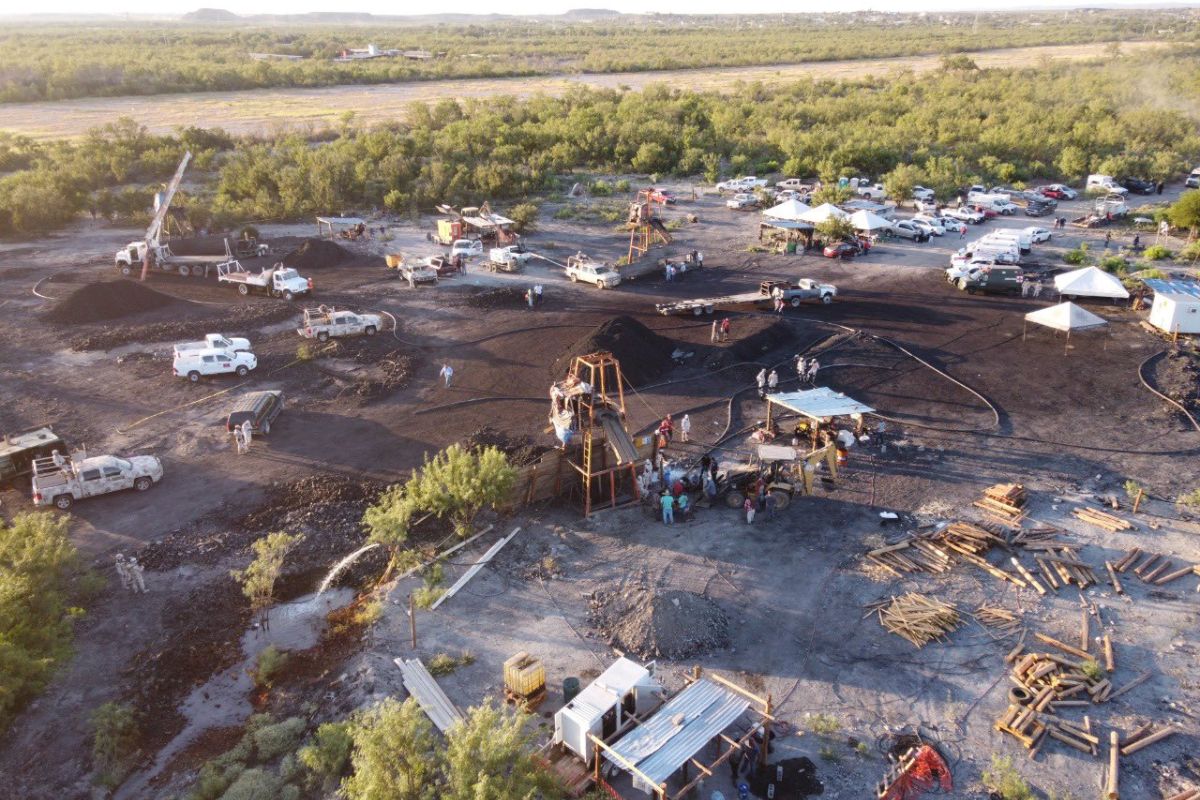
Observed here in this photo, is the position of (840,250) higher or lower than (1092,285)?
lower

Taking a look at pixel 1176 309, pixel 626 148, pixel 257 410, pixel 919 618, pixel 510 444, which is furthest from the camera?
pixel 626 148

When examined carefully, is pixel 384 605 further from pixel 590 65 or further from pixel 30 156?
pixel 590 65

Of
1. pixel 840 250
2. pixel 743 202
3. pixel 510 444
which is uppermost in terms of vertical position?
Result: pixel 743 202

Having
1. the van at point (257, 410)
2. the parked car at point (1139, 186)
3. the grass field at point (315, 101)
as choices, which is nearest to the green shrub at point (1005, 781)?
the van at point (257, 410)

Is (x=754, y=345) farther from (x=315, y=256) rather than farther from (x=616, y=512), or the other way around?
(x=315, y=256)

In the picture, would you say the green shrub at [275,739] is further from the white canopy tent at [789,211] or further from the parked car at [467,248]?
the white canopy tent at [789,211]

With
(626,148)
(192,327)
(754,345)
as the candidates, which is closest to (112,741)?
(192,327)

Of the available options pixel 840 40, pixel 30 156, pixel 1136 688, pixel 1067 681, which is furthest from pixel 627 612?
pixel 840 40
